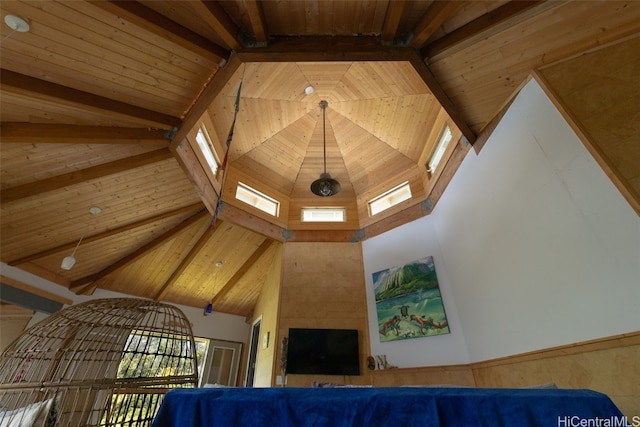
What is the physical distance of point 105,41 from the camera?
9.86 ft

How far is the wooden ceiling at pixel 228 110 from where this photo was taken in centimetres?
294

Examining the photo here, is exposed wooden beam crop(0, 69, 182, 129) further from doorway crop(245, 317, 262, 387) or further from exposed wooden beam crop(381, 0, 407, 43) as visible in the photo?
doorway crop(245, 317, 262, 387)

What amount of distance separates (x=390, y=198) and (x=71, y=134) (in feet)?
18.8

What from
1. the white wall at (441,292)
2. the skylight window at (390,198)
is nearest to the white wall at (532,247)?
the white wall at (441,292)

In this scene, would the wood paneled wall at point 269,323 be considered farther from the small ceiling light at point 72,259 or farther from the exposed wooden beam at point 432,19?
the exposed wooden beam at point 432,19

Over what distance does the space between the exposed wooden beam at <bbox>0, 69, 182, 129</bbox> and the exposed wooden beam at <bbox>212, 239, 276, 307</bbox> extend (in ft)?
13.2

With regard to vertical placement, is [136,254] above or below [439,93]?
below

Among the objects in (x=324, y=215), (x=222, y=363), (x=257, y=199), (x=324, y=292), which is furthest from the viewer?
(x=222, y=363)

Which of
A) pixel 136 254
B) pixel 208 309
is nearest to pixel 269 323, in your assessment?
pixel 208 309

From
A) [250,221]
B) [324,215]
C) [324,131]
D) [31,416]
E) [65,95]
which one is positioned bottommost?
[31,416]

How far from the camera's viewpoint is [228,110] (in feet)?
17.3

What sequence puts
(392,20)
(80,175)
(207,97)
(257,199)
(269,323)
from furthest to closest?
(257,199) → (269,323) → (80,175) → (207,97) → (392,20)

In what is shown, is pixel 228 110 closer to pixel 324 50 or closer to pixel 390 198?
pixel 324 50

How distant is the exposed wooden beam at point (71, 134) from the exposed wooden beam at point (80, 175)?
0.41m
